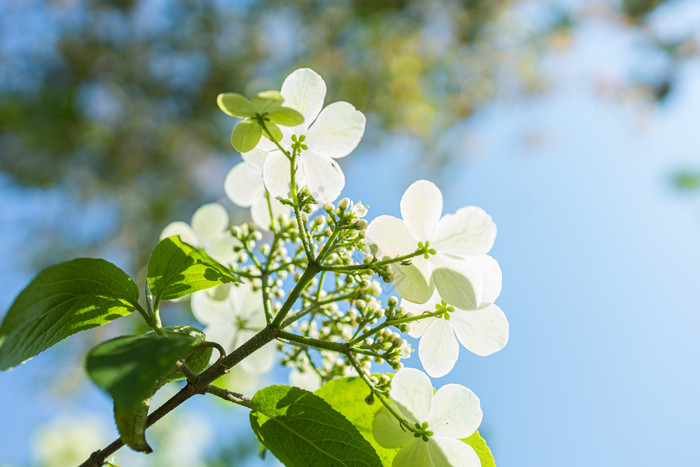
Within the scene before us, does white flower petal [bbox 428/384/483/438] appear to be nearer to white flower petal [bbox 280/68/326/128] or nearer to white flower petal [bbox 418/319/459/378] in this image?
white flower petal [bbox 418/319/459/378]

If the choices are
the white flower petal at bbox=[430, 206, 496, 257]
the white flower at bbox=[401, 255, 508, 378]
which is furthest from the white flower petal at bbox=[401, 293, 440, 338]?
the white flower petal at bbox=[430, 206, 496, 257]

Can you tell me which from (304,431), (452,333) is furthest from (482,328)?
(304,431)

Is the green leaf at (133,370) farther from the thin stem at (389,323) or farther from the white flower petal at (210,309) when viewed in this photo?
the white flower petal at (210,309)

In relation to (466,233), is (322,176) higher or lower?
higher

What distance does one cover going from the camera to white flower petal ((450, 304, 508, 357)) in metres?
0.71

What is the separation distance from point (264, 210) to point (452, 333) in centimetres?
41

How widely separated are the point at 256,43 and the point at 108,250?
339cm

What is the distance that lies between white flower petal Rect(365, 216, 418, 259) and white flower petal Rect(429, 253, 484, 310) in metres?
0.04

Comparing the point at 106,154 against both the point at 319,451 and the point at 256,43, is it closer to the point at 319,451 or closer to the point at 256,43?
the point at 256,43

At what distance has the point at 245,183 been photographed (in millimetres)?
937

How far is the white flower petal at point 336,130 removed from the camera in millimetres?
718

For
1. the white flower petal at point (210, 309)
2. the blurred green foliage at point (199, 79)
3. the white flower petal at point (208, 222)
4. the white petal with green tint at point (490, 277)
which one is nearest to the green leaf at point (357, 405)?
the white petal with green tint at point (490, 277)

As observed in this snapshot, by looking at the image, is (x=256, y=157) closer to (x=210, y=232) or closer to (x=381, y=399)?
(x=210, y=232)

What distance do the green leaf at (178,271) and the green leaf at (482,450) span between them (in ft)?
1.29
